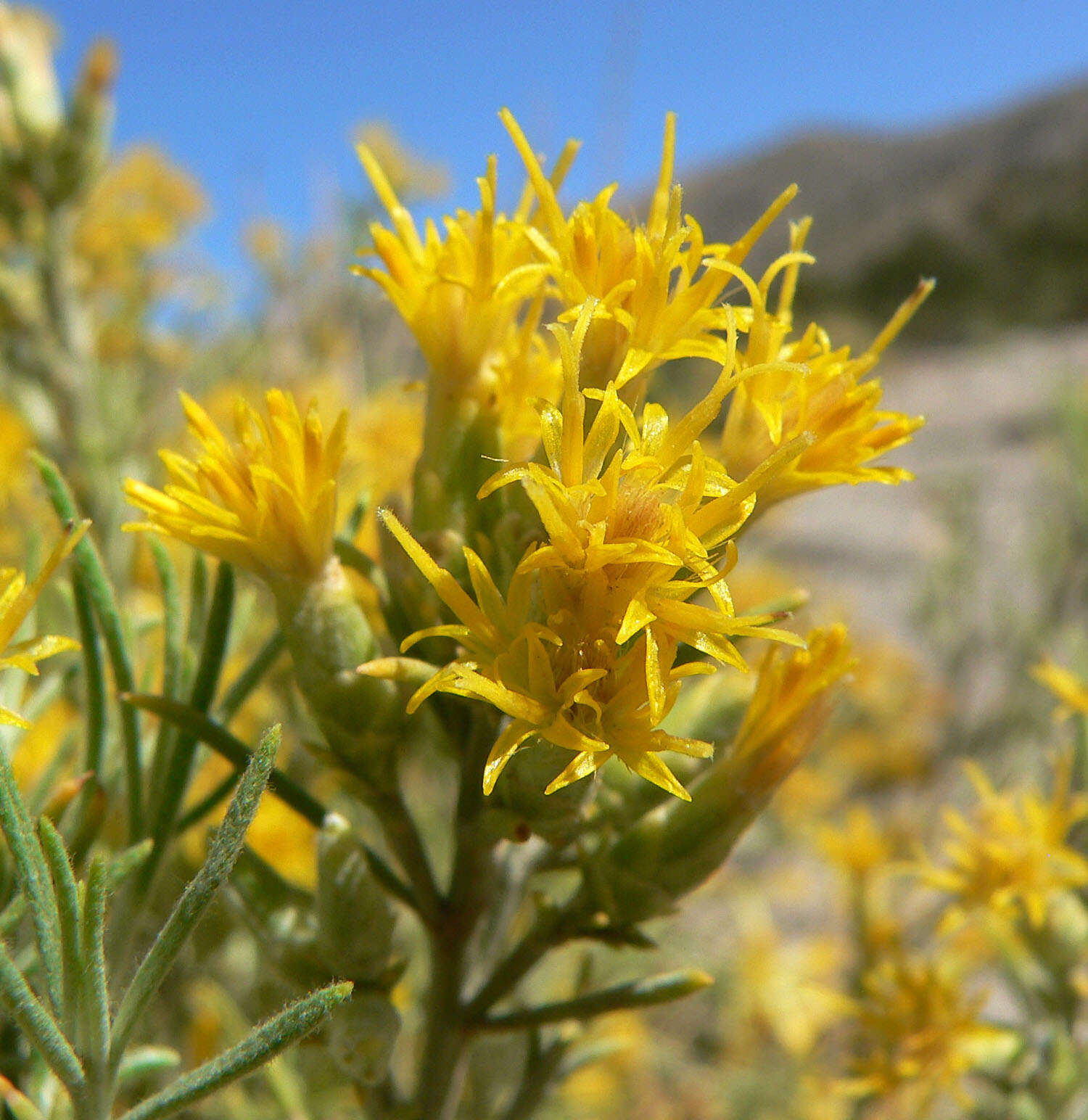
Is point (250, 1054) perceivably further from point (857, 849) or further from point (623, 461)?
point (857, 849)

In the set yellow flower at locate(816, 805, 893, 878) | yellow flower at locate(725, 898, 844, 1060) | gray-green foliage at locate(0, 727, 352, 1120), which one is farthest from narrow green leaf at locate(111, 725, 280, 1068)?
yellow flower at locate(725, 898, 844, 1060)

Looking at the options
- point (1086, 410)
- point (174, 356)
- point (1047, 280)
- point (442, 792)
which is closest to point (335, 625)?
point (442, 792)

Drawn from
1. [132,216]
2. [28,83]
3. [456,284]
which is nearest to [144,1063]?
[456,284]

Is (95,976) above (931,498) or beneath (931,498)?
above

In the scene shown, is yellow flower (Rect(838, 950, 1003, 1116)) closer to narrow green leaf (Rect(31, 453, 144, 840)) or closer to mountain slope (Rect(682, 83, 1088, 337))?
narrow green leaf (Rect(31, 453, 144, 840))

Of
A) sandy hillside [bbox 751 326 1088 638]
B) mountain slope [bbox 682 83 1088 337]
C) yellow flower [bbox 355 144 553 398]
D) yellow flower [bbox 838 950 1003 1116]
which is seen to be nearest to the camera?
yellow flower [bbox 355 144 553 398]
